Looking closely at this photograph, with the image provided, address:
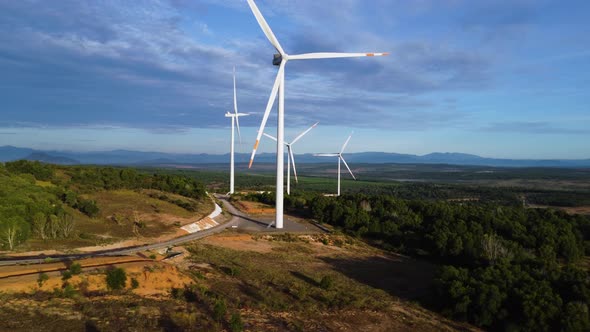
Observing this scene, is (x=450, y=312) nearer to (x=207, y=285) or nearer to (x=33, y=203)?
(x=207, y=285)

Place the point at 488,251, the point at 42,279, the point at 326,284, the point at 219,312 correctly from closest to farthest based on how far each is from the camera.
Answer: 1. the point at 219,312
2. the point at 42,279
3. the point at 326,284
4. the point at 488,251

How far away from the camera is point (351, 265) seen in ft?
128

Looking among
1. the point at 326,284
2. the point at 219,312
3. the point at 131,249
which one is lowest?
the point at 326,284

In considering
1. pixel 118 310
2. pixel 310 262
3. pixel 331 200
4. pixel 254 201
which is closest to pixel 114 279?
pixel 118 310

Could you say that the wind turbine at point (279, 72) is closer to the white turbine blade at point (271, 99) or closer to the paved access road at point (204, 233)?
the white turbine blade at point (271, 99)

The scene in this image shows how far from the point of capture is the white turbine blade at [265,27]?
38.8 meters

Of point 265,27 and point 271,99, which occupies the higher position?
point 265,27

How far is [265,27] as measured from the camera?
4191 centimetres

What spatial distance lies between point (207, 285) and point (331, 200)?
44.3 metres

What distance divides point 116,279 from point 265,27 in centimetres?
2903

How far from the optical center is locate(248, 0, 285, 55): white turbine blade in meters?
38.8

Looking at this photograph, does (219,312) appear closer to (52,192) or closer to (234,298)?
(234,298)

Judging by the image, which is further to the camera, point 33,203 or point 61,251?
point 33,203

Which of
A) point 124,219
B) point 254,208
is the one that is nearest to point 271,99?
point 124,219
